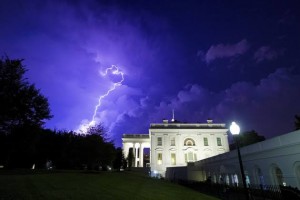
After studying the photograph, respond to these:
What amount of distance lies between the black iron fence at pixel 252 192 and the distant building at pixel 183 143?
129ft

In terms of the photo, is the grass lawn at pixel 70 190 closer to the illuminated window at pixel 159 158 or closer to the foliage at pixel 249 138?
the illuminated window at pixel 159 158

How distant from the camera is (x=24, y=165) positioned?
49812 mm

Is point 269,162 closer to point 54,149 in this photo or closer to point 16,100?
point 16,100

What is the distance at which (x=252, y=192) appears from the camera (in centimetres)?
2089

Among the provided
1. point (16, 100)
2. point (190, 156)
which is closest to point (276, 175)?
point (16, 100)

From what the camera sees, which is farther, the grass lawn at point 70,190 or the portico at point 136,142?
the portico at point 136,142

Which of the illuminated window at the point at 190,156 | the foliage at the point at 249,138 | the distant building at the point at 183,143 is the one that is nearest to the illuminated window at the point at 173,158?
the distant building at the point at 183,143

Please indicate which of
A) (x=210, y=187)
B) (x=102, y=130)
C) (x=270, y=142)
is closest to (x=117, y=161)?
(x=102, y=130)

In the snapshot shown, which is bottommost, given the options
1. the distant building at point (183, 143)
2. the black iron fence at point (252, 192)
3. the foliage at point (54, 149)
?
the black iron fence at point (252, 192)

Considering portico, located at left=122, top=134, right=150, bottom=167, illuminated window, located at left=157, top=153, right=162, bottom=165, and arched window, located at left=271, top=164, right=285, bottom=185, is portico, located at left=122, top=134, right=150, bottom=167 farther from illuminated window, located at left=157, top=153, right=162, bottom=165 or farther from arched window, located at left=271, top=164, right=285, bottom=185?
arched window, located at left=271, top=164, right=285, bottom=185

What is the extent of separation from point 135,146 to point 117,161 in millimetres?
25955

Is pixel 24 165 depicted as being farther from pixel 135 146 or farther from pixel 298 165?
pixel 298 165

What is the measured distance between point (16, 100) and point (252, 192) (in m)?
28.8

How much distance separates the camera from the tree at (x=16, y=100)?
25438 millimetres
